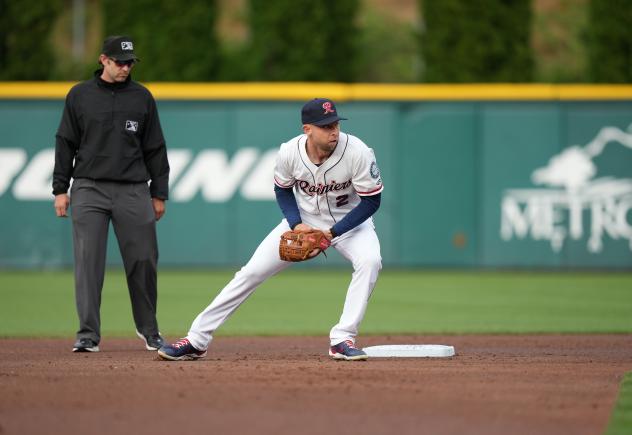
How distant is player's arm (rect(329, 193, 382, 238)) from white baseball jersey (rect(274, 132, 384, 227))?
4cm

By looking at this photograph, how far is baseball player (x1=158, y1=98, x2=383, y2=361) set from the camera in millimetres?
6684

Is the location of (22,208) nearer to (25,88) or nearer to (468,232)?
(25,88)

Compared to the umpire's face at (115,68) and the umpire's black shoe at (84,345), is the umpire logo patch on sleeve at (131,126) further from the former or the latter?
the umpire's black shoe at (84,345)

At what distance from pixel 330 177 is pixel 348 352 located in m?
1.00

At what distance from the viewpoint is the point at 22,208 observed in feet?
53.0

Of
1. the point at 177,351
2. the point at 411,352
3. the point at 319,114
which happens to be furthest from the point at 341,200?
the point at 177,351

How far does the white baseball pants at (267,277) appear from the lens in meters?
6.69

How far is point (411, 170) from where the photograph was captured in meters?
16.3

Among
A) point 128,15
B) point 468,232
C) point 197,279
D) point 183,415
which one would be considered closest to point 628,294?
point 468,232

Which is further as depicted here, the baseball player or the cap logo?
the baseball player

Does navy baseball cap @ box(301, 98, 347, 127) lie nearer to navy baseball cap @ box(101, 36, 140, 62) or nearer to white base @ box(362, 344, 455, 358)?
navy baseball cap @ box(101, 36, 140, 62)

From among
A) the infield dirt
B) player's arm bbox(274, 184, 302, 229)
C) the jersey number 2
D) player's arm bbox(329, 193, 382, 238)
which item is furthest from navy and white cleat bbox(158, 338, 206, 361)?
the jersey number 2

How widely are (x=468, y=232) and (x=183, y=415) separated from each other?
463 inches

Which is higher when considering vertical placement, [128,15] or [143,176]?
[128,15]
